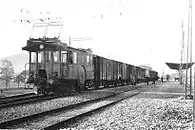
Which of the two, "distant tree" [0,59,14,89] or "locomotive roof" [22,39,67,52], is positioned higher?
"locomotive roof" [22,39,67,52]

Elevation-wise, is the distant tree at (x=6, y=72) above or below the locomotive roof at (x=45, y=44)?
below

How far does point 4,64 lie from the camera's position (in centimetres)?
5234

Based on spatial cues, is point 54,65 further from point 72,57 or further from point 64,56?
point 72,57

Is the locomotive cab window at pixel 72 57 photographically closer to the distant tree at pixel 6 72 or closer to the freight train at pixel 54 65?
the freight train at pixel 54 65

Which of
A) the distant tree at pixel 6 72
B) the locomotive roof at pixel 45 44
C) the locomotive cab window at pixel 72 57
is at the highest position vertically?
the locomotive roof at pixel 45 44

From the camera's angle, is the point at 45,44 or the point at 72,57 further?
the point at 72,57

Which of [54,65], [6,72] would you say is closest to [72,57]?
[54,65]

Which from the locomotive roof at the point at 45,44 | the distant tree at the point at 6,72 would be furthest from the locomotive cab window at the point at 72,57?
the distant tree at the point at 6,72

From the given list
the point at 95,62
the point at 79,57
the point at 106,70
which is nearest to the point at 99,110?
the point at 79,57

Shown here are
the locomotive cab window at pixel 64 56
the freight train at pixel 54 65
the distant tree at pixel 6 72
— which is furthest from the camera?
the distant tree at pixel 6 72

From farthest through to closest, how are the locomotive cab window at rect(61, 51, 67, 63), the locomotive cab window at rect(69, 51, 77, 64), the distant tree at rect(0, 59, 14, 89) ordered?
the distant tree at rect(0, 59, 14, 89)
the locomotive cab window at rect(69, 51, 77, 64)
the locomotive cab window at rect(61, 51, 67, 63)

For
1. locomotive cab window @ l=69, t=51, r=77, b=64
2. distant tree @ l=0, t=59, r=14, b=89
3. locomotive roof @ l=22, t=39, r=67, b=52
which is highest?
locomotive roof @ l=22, t=39, r=67, b=52

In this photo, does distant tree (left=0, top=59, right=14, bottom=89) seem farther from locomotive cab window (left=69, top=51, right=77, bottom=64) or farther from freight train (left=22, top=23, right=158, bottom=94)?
locomotive cab window (left=69, top=51, right=77, bottom=64)

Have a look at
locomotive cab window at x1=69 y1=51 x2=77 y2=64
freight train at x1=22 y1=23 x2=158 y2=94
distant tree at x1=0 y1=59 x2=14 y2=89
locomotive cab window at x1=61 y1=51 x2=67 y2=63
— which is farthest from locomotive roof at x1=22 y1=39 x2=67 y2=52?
distant tree at x1=0 y1=59 x2=14 y2=89
